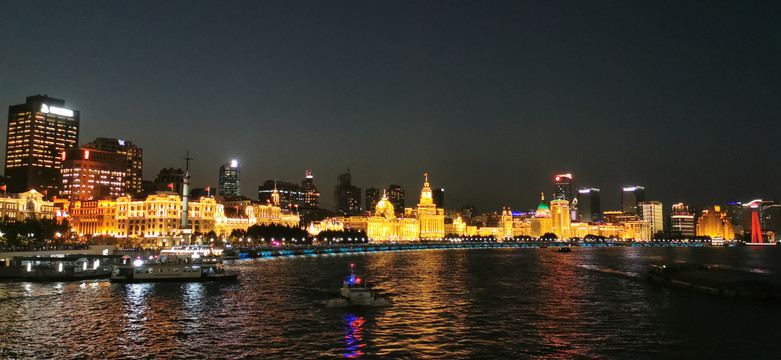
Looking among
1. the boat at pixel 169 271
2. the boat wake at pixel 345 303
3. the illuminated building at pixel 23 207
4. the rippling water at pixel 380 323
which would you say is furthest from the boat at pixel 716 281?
the illuminated building at pixel 23 207

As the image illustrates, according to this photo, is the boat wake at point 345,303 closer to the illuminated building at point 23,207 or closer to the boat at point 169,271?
the boat at point 169,271

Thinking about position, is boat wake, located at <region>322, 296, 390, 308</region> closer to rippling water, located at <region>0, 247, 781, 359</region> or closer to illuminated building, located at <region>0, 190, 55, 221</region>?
rippling water, located at <region>0, 247, 781, 359</region>

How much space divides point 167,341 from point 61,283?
46656 mm

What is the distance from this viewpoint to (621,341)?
42844 millimetres

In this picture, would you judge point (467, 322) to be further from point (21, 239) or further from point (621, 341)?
point (21, 239)

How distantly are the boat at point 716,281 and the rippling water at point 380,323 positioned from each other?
3824mm

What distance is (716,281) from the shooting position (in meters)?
74.4

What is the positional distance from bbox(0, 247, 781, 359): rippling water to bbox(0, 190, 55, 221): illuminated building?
306 feet

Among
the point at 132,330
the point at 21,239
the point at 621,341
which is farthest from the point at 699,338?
the point at 21,239

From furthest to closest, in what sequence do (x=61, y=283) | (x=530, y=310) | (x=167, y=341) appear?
(x=61, y=283) → (x=530, y=310) → (x=167, y=341)

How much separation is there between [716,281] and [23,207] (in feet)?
535

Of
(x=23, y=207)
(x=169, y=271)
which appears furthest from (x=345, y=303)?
(x=23, y=207)

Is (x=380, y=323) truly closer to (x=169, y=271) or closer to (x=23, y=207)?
(x=169, y=271)

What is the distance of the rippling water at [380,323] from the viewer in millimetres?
39469
